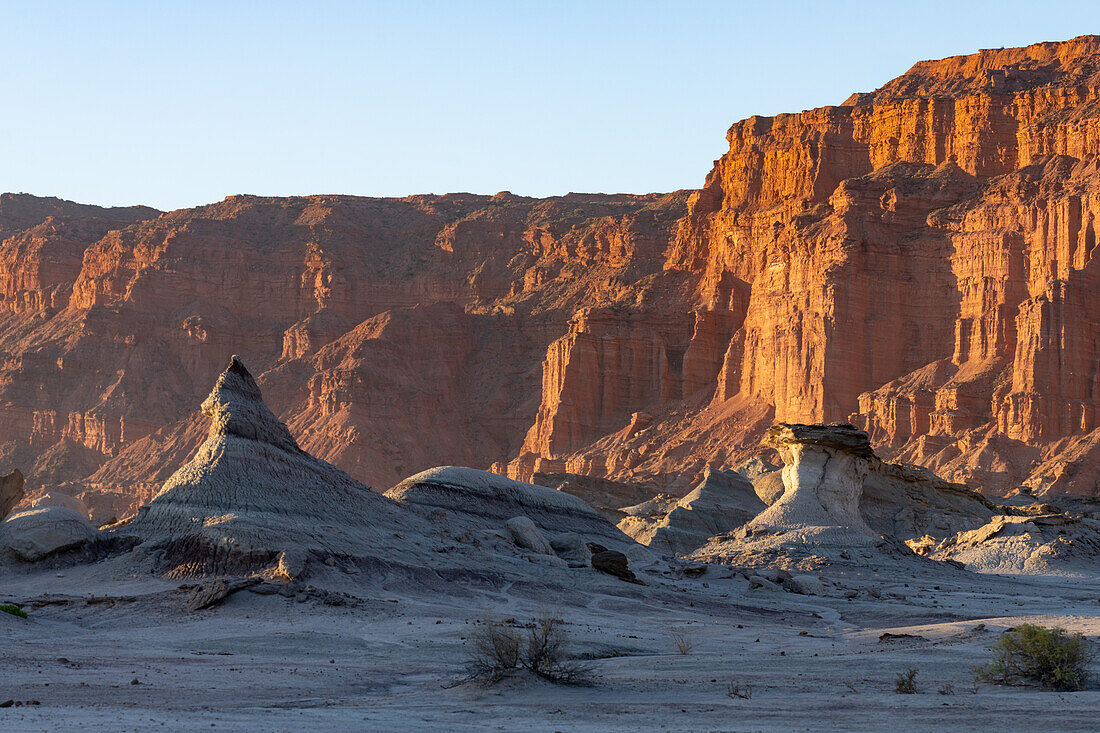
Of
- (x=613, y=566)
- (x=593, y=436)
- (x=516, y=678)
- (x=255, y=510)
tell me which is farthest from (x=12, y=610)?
(x=593, y=436)

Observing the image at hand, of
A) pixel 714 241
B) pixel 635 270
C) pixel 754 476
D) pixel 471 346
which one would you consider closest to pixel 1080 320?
pixel 754 476

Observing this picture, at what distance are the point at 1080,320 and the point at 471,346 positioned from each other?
62.0 metres

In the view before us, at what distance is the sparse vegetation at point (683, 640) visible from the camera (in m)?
24.4

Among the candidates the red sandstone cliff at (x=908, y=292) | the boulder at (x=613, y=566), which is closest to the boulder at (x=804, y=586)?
the boulder at (x=613, y=566)

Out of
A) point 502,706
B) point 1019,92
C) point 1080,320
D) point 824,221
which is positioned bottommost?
point 502,706

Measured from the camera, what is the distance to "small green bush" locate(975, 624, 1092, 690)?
19297 millimetres

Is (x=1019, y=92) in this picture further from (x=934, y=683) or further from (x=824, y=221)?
(x=934, y=683)

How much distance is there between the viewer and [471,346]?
134875mm

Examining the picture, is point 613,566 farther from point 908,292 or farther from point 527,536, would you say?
point 908,292

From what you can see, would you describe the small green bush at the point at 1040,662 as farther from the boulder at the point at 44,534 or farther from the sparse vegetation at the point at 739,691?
the boulder at the point at 44,534

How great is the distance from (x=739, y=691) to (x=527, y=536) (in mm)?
20902

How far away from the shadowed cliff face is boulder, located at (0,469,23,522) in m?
52.1

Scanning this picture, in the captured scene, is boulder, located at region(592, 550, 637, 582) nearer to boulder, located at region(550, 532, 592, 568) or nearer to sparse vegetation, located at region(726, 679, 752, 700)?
boulder, located at region(550, 532, 592, 568)

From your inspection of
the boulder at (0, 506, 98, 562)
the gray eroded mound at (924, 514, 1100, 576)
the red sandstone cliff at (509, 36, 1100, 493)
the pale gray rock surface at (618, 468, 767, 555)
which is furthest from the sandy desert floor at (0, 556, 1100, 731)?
the red sandstone cliff at (509, 36, 1100, 493)
